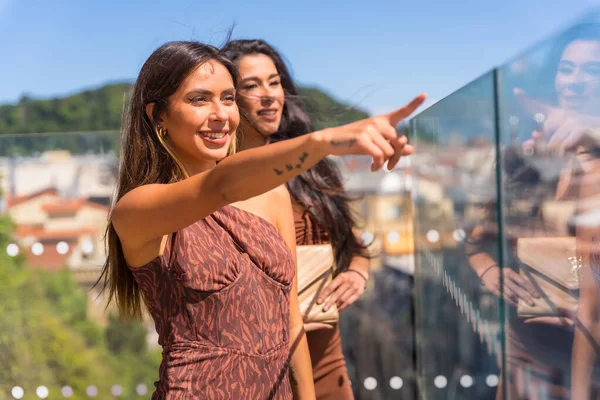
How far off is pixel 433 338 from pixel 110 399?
1.90m

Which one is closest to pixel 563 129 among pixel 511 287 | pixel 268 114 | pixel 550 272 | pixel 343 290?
pixel 550 272

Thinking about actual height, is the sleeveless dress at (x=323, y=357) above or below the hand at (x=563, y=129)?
below

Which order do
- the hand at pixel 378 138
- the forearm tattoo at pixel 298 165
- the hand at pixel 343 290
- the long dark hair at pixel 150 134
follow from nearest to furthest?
1. the hand at pixel 378 138
2. the forearm tattoo at pixel 298 165
3. the long dark hair at pixel 150 134
4. the hand at pixel 343 290

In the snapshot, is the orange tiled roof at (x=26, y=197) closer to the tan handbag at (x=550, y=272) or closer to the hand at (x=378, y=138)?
the tan handbag at (x=550, y=272)

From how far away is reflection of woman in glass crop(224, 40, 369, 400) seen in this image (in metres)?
2.74

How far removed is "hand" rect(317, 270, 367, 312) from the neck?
62cm

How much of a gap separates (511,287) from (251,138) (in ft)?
4.01

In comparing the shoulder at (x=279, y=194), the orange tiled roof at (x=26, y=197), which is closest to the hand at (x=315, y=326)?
the shoulder at (x=279, y=194)

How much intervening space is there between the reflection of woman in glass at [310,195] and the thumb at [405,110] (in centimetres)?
157

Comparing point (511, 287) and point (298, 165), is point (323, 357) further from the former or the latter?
point (298, 165)

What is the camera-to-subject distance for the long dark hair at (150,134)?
169 centimetres

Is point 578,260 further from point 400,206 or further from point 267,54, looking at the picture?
point 400,206

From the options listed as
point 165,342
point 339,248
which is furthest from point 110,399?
point 165,342

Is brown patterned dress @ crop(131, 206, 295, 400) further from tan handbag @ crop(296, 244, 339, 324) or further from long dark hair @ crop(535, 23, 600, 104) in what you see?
tan handbag @ crop(296, 244, 339, 324)
